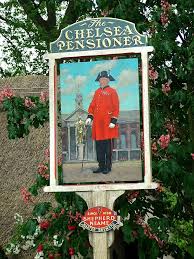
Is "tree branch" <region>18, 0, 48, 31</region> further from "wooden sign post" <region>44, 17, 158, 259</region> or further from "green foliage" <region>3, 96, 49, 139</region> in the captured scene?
"wooden sign post" <region>44, 17, 158, 259</region>

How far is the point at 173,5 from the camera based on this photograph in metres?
6.34

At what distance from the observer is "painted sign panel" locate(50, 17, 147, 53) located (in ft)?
18.2

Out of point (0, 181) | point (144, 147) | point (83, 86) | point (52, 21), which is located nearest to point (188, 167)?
point (144, 147)

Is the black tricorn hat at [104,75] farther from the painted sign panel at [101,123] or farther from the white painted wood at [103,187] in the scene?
the white painted wood at [103,187]

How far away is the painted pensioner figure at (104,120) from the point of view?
17.8ft

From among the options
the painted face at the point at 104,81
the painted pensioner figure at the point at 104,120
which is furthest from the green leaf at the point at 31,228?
the painted face at the point at 104,81

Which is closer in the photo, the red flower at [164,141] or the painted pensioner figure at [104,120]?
the painted pensioner figure at [104,120]

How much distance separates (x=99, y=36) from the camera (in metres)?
5.61

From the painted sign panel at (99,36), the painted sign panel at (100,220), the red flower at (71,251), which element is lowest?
the red flower at (71,251)

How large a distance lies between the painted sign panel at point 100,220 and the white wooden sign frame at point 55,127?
7.7 inches

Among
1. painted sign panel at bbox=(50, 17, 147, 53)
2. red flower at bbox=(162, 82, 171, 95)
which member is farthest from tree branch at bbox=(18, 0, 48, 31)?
painted sign panel at bbox=(50, 17, 147, 53)

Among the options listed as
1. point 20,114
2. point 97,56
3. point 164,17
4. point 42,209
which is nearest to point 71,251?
point 42,209

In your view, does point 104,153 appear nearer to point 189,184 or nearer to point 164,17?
point 189,184

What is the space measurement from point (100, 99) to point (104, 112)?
128 millimetres
